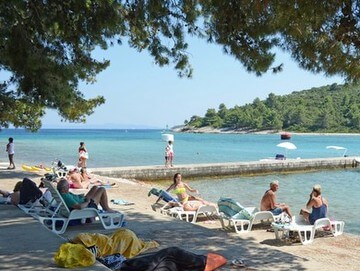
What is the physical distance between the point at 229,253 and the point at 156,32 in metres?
4.64

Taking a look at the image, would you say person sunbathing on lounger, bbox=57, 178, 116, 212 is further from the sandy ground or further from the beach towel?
the beach towel

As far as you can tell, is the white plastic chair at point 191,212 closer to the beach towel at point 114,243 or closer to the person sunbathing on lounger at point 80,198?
the person sunbathing on lounger at point 80,198

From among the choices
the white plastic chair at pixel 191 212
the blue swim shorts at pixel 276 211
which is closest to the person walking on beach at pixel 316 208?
the blue swim shorts at pixel 276 211

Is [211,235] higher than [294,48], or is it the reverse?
[294,48]

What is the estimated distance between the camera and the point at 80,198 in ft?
27.6

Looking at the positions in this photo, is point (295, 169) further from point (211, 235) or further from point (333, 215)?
point (211, 235)

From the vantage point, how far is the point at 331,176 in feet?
83.5

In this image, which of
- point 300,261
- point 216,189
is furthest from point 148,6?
point 216,189

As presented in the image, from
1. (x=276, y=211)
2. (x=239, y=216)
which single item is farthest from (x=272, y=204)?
(x=239, y=216)

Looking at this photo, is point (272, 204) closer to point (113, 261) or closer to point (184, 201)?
point (184, 201)

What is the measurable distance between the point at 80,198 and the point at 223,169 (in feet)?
53.9

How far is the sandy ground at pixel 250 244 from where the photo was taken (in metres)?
6.55

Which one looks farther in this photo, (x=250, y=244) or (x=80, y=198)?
(x=80, y=198)

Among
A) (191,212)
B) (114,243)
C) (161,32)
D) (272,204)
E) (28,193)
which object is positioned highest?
(161,32)
